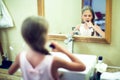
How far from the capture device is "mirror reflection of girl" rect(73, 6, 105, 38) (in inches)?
76.0

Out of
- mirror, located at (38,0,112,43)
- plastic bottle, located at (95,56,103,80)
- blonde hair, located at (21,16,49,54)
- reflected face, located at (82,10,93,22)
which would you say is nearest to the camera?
blonde hair, located at (21,16,49,54)

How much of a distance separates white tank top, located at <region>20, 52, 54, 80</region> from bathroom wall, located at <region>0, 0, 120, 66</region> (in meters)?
0.85

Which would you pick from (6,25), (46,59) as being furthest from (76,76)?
(6,25)

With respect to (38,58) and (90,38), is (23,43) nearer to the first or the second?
(90,38)

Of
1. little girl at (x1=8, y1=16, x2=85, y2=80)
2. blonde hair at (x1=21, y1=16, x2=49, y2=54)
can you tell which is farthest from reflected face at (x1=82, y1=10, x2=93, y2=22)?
blonde hair at (x1=21, y1=16, x2=49, y2=54)

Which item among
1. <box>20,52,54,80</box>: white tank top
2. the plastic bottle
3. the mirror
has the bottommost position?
the plastic bottle

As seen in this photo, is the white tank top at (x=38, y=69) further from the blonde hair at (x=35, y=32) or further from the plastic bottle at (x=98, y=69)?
the plastic bottle at (x=98, y=69)

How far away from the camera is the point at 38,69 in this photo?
124 cm

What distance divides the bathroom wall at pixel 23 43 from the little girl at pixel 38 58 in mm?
711

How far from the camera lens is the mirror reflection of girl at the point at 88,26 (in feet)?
6.34

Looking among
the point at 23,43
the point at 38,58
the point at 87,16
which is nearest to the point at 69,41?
the point at 87,16

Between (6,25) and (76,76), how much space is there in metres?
1.11

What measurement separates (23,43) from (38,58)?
1071 mm

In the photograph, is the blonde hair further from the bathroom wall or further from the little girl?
the bathroom wall
